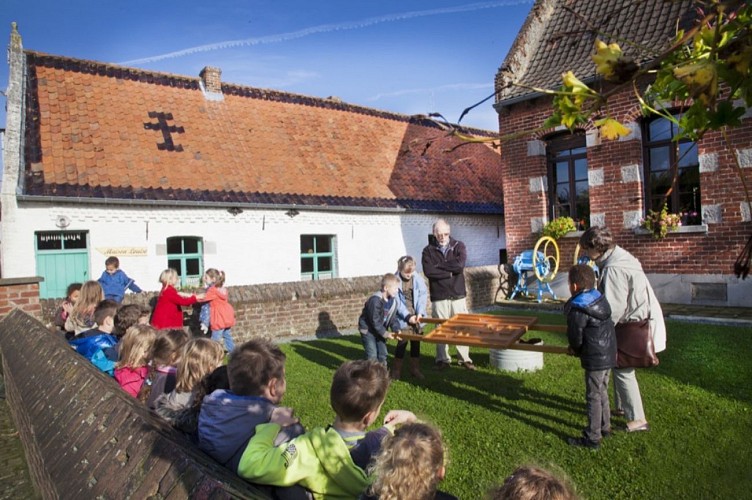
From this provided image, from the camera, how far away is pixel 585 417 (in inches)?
201

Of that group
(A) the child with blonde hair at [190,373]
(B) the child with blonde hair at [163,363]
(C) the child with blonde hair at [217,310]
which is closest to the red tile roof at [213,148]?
(C) the child with blonde hair at [217,310]

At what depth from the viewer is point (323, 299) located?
34.6 ft

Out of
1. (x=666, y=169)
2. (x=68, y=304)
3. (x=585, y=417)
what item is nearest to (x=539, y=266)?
(x=666, y=169)

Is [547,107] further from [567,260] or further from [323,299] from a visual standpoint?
[323,299]

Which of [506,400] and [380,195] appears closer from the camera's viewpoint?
[506,400]

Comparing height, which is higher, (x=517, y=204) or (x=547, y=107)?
(x=547, y=107)

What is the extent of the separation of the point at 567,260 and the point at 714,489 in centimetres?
893

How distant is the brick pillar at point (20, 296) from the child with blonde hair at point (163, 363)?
185 inches

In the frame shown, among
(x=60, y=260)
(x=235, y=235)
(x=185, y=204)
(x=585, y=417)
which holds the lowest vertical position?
(x=585, y=417)

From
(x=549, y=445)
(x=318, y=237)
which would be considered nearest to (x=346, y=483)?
(x=549, y=445)

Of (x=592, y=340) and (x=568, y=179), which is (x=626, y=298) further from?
(x=568, y=179)

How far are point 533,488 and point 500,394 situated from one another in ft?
14.4

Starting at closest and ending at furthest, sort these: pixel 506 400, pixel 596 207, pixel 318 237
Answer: pixel 506 400
pixel 596 207
pixel 318 237

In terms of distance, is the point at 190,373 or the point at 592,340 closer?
the point at 190,373
